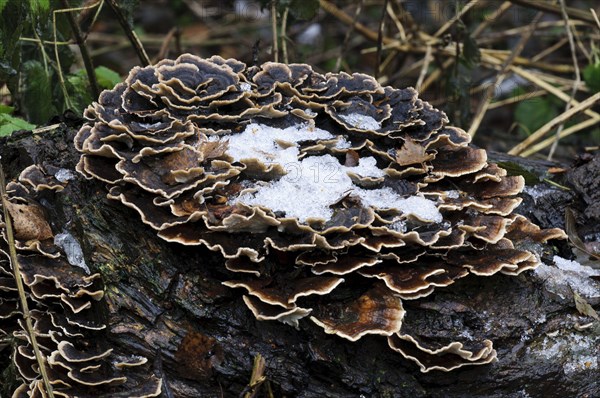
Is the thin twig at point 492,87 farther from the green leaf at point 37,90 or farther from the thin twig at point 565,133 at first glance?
the green leaf at point 37,90

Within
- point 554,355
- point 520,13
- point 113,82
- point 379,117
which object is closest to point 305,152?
point 379,117

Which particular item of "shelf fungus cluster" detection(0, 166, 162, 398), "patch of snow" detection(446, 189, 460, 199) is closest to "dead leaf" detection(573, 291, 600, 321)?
"patch of snow" detection(446, 189, 460, 199)

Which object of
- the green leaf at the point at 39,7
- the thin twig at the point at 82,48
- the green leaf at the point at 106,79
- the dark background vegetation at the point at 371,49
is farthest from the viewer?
the green leaf at the point at 106,79

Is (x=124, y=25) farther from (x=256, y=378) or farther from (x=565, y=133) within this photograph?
(x=565, y=133)

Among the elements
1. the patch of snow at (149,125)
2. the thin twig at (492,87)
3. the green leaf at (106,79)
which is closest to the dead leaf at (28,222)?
the patch of snow at (149,125)

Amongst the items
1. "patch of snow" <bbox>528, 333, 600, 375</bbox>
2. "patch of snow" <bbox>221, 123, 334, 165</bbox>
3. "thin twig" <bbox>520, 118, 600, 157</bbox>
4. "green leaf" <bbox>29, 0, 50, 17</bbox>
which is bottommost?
"thin twig" <bbox>520, 118, 600, 157</bbox>

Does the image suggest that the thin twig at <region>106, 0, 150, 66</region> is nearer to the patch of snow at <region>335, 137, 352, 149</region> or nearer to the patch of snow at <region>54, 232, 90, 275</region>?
the patch of snow at <region>54, 232, 90, 275</region>
